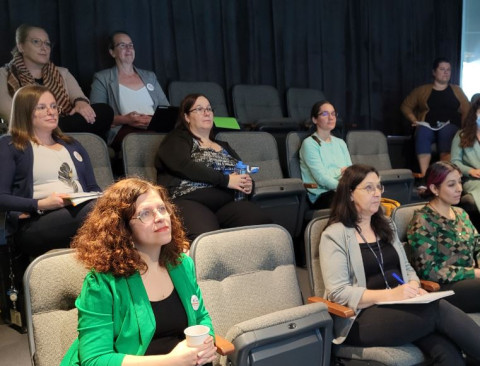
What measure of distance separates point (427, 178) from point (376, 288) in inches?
32.7

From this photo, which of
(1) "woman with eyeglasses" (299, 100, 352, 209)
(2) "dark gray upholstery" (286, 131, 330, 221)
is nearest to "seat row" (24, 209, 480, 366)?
(1) "woman with eyeglasses" (299, 100, 352, 209)

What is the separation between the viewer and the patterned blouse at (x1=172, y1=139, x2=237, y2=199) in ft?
8.67

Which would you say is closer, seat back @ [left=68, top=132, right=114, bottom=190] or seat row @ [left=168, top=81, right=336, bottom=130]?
seat back @ [left=68, top=132, right=114, bottom=190]

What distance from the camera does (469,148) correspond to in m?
3.68

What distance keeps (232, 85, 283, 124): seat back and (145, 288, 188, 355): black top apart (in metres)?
2.97

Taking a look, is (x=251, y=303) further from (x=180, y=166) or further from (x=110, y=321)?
(x=180, y=166)

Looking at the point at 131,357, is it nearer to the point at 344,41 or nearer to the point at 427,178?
the point at 427,178

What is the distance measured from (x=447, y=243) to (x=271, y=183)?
101 cm

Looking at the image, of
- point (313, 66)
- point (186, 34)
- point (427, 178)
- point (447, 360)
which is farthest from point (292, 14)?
point (447, 360)

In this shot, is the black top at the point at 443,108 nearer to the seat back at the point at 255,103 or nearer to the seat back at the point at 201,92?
the seat back at the point at 255,103

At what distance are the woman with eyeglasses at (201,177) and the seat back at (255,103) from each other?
5.06 feet

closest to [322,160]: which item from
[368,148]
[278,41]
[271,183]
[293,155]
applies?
[293,155]

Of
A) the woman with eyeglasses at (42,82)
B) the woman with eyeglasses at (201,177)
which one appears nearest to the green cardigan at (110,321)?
the woman with eyeglasses at (201,177)

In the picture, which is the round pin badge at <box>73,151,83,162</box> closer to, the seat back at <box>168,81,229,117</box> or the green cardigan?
the green cardigan
